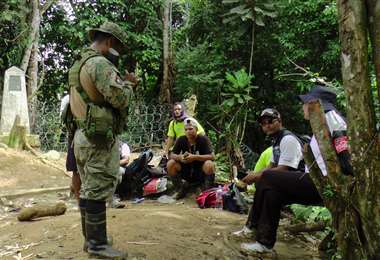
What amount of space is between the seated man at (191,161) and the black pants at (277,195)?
9.09ft

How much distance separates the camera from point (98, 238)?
138 inches

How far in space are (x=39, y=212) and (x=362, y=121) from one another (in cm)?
397

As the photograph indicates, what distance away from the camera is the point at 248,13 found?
1084 cm

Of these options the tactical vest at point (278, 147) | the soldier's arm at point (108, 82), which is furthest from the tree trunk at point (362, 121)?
the soldier's arm at point (108, 82)

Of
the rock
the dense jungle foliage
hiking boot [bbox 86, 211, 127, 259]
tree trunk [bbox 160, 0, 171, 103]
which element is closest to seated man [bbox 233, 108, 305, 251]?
hiking boot [bbox 86, 211, 127, 259]

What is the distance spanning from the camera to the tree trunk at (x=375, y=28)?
291cm

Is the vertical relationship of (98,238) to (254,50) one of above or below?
below

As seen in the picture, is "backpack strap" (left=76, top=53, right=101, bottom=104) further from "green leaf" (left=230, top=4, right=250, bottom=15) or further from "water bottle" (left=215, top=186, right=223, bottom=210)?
"green leaf" (left=230, top=4, right=250, bottom=15)

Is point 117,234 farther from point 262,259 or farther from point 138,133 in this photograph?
point 138,133

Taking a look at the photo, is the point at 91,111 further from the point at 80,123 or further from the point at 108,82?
the point at 108,82

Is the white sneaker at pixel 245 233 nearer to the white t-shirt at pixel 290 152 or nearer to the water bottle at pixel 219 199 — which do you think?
the white t-shirt at pixel 290 152

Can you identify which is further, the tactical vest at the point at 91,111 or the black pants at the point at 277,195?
the black pants at the point at 277,195

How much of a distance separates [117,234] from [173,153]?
2.86 m

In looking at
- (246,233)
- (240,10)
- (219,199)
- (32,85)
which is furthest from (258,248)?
(32,85)
